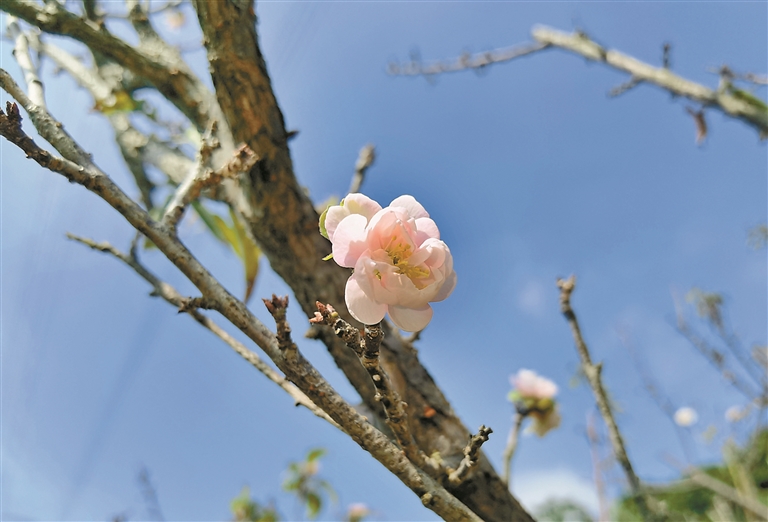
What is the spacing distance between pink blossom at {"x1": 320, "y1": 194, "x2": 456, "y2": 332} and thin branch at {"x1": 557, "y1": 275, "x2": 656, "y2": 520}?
470 mm

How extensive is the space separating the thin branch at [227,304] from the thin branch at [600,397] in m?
0.45

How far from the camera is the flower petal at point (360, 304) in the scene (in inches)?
19.4

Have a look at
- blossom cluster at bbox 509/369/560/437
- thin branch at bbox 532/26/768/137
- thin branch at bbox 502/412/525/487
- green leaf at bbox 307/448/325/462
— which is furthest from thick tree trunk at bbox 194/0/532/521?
thin branch at bbox 532/26/768/137

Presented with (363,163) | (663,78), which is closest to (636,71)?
(663,78)

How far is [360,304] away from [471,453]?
267mm

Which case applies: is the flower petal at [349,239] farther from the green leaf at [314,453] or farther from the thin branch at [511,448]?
the green leaf at [314,453]

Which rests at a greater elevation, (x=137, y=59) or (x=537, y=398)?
(x=137, y=59)

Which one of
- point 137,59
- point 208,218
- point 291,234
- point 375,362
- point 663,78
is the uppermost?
point 663,78

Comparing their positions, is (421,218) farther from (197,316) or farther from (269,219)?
(269,219)

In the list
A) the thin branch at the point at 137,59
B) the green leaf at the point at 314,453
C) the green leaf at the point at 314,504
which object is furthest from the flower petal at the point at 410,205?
the green leaf at the point at 314,504

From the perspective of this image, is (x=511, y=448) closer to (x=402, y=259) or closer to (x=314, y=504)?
(x=402, y=259)

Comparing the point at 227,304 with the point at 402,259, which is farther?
the point at 227,304

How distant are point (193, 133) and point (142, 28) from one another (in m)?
0.33

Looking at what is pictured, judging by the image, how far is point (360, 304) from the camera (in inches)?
19.5
